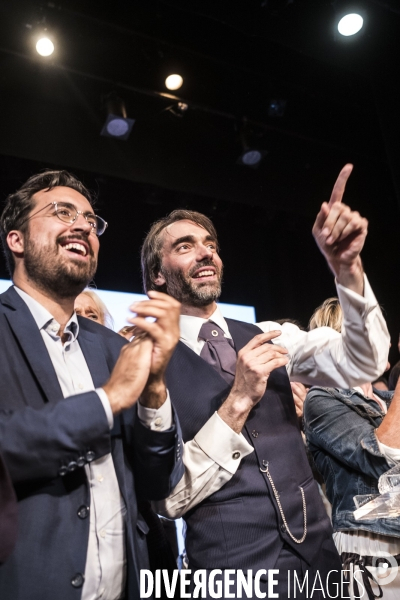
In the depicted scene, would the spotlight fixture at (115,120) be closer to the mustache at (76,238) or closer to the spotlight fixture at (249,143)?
the spotlight fixture at (249,143)

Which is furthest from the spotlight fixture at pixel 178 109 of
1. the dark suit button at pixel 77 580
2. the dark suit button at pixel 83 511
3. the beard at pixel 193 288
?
the dark suit button at pixel 77 580

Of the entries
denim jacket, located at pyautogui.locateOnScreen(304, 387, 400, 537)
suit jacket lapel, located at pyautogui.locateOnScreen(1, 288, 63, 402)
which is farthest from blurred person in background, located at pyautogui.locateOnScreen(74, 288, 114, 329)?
suit jacket lapel, located at pyautogui.locateOnScreen(1, 288, 63, 402)

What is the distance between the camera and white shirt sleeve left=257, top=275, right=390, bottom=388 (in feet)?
5.48

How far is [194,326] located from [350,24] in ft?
10.6

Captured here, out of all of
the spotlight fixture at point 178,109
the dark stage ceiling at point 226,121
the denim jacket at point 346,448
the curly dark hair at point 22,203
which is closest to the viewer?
the curly dark hair at point 22,203

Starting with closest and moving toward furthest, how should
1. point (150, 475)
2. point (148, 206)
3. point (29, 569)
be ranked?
point (29, 569), point (150, 475), point (148, 206)

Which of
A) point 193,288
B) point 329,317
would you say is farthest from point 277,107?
point 193,288

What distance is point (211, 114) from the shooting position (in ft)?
16.1

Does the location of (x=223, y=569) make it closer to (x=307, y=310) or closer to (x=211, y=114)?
(x=211, y=114)

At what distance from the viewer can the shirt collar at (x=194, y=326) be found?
1917mm

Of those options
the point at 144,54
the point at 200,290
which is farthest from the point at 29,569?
the point at 144,54

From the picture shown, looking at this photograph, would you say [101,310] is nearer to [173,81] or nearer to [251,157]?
[173,81]

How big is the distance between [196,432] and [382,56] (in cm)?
383

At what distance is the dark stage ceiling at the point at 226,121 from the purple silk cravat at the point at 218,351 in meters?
2.85
